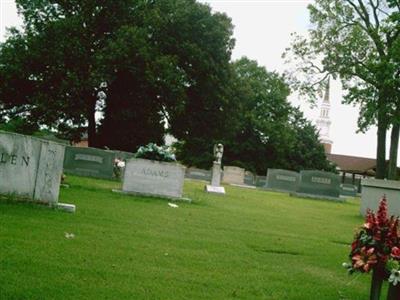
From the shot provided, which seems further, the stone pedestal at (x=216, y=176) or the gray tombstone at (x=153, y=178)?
the stone pedestal at (x=216, y=176)

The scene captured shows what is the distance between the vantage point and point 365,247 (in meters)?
4.95

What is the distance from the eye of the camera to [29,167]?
9344 mm

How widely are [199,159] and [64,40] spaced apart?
84.2ft

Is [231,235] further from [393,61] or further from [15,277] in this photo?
[393,61]

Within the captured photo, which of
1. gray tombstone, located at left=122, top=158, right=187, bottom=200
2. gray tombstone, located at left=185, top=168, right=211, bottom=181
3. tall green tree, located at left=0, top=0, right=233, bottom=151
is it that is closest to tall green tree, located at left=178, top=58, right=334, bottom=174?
gray tombstone, located at left=185, top=168, right=211, bottom=181

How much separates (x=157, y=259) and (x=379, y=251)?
279 cm

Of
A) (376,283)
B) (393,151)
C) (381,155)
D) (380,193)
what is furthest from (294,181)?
(376,283)

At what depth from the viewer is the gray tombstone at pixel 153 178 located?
632 inches

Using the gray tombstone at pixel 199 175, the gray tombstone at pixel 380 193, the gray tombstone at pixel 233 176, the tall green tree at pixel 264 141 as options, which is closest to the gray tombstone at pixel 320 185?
the gray tombstone at pixel 380 193

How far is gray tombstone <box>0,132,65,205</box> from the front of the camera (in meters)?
8.97

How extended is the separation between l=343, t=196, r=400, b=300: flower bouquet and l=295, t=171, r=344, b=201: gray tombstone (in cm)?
2611

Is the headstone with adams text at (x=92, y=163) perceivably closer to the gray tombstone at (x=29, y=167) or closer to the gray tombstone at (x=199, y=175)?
the gray tombstone at (x=29, y=167)

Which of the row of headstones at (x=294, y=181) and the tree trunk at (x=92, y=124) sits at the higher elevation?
the tree trunk at (x=92, y=124)

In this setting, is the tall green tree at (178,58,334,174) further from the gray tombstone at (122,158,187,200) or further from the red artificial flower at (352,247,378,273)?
the red artificial flower at (352,247,378,273)
